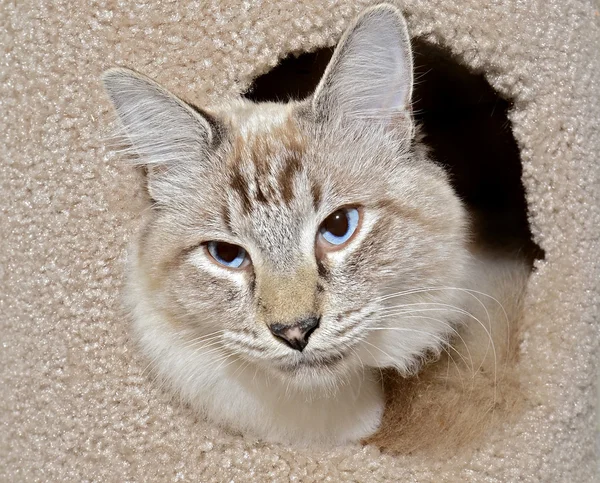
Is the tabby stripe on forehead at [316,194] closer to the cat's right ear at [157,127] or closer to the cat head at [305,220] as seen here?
the cat head at [305,220]

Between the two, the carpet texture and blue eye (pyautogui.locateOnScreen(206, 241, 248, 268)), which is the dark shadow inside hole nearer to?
the carpet texture

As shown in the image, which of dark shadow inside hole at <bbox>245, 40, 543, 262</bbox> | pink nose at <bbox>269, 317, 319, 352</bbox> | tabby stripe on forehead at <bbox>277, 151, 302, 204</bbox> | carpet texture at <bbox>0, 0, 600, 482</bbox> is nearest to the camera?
pink nose at <bbox>269, 317, 319, 352</bbox>

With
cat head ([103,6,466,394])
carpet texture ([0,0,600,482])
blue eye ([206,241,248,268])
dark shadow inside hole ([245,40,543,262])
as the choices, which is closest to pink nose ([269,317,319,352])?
cat head ([103,6,466,394])

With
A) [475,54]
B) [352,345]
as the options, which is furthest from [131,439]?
[475,54]

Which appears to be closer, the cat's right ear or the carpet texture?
the cat's right ear

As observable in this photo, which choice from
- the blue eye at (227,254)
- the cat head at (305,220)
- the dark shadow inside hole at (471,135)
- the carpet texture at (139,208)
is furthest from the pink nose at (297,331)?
the dark shadow inside hole at (471,135)

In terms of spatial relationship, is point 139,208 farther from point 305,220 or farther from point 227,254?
point 305,220

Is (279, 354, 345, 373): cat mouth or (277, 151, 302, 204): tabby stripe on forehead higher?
(277, 151, 302, 204): tabby stripe on forehead

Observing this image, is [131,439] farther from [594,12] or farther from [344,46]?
[594,12]

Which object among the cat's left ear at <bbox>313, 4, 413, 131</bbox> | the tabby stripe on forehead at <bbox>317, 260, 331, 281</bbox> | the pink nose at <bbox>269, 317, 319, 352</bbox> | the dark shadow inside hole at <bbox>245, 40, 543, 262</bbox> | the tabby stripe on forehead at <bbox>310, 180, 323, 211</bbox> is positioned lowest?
the dark shadow inside hole at <bbox>245, 40, 543, 262</bbox>
